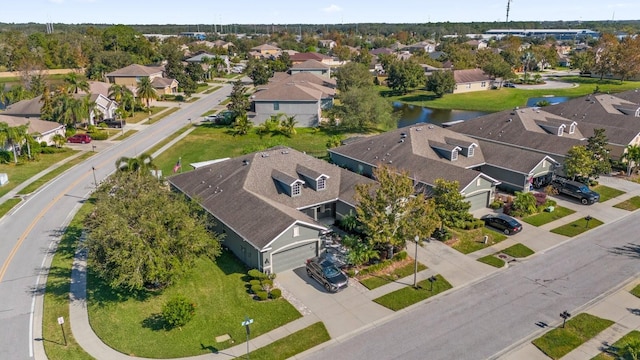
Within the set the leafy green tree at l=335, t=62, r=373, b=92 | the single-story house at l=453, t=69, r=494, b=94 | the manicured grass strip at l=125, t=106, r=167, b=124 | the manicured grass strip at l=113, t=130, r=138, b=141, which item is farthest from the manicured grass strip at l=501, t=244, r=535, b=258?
the single-story house at l=453, t=69, r=494, b=94

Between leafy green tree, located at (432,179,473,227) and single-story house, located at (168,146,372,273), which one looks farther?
leafy green tree, located at (432,179,473,227)

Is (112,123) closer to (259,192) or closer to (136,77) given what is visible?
(136,77)

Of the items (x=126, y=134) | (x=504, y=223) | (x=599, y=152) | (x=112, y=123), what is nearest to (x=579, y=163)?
(x=599, y=152)

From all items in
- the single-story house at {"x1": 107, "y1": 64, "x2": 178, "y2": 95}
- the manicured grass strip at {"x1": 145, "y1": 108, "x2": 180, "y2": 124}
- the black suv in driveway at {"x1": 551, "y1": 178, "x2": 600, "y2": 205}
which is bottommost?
the black suv in driveway at {"x1": 551, "y1": 178, "x2": 600, "y2": 205}

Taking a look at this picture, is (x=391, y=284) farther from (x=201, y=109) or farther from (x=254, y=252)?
(x=201, y=109)

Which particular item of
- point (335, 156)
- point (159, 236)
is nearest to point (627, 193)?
point (335, 156)

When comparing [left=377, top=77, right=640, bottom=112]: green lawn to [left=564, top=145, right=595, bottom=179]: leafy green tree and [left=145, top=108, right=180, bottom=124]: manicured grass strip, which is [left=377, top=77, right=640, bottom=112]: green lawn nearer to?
[left=145, top=108, right=180, bottom=124]: manicured grass strip

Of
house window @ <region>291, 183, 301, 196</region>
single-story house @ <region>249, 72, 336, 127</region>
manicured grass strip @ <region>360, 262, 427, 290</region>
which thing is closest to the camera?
manicured grass strip @ <region>360, 262, 427, 290</region>
